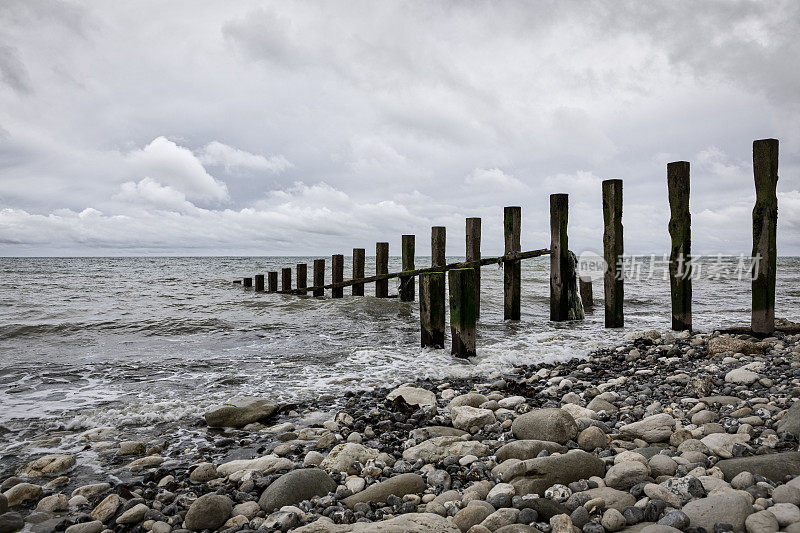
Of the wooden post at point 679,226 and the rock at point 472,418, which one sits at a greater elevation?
the wooden post at point 679,226

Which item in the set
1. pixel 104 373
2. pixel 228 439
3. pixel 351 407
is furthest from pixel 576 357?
pixel 104 373

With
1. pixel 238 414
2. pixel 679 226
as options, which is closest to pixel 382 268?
pixel 679 226

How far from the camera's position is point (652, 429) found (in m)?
3.42

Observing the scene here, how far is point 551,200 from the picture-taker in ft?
31.7

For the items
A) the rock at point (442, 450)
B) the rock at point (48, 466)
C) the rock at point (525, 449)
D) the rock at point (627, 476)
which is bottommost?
the rock at point (48, 466)

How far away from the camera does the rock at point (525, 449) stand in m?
3.18

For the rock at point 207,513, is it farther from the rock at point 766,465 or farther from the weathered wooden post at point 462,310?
→ the weathered wooden post at point 462,310

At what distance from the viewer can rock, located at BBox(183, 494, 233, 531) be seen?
2.60m

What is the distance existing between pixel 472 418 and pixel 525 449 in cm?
73

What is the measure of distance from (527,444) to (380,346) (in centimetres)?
493

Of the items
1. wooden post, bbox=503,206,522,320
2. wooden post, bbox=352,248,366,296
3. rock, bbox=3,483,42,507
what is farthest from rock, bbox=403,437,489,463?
wooden post, bbox=352,248,366,296

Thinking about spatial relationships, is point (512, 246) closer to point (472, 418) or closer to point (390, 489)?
point (472, 418)

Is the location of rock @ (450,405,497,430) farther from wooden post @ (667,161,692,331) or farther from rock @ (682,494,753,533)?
wooden post @ (667,161,692,331)

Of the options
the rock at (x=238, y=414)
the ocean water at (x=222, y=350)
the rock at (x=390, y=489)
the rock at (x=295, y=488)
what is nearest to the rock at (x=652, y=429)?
the rock at (x=390, y=489)
